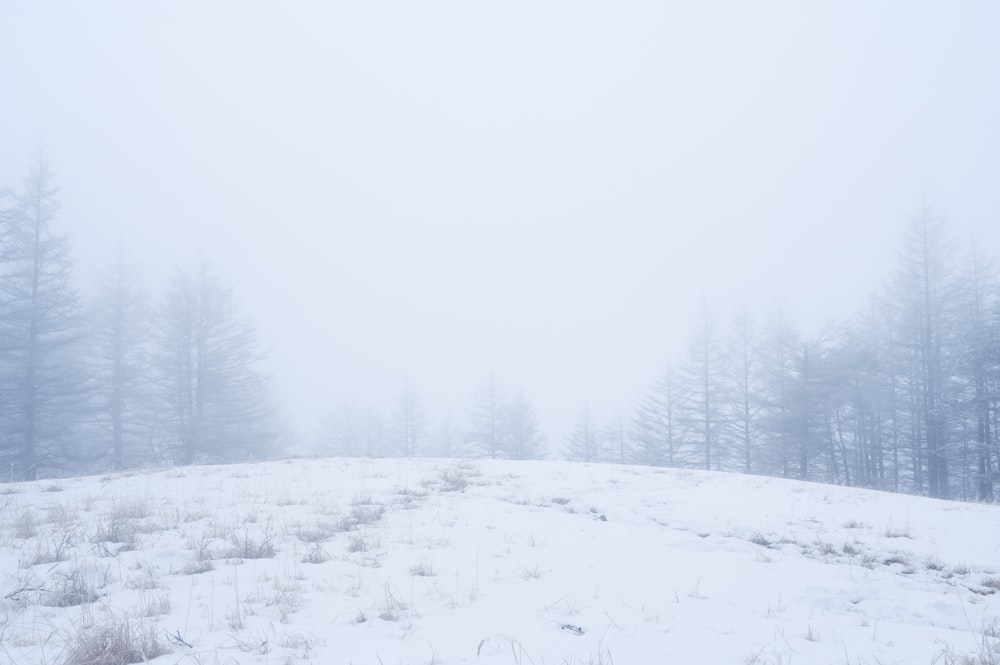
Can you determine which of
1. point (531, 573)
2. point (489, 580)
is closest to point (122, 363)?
point (489, 580)

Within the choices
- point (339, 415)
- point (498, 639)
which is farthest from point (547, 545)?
point (339, 415)

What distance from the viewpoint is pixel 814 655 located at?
160 inches

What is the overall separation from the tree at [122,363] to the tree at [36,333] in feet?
8.32

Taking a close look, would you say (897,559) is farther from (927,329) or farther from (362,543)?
(927,329)

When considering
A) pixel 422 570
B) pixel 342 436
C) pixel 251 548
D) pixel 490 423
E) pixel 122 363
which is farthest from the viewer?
pixel 342 436

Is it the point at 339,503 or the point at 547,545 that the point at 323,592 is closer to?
the point at 547,545

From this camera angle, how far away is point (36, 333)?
77.2 feet

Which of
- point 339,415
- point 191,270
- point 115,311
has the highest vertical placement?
point 191,270

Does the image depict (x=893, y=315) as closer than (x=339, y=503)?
No

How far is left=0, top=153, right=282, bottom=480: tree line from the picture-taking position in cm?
2347

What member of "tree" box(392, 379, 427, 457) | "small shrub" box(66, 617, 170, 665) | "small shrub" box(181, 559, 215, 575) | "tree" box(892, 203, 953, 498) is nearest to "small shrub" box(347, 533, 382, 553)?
"small shrub" box(181, 559, 215, 575)

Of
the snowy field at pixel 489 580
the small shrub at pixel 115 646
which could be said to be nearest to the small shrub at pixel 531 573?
the snowy field at pixel 489 580

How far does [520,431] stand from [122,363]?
28031 millimetres

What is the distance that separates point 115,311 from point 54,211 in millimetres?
6595
